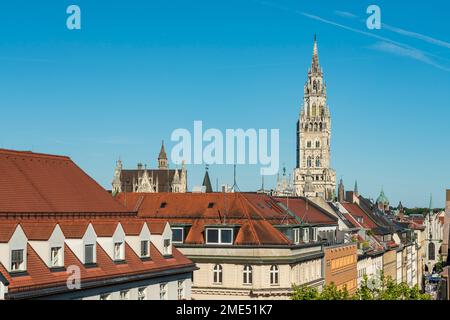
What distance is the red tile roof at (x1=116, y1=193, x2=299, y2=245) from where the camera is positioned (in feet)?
197

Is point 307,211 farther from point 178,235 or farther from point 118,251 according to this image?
point 118,251

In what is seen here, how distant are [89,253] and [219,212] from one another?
79.7ft

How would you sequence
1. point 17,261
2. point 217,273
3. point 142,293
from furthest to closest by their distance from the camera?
point 217,273 < point 142,293 < point 17,261

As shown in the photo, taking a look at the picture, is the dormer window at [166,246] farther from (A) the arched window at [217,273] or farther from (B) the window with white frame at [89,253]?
(A) the arched window at [217,273]

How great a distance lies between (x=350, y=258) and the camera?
83.7 metres

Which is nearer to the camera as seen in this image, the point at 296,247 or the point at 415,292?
the point at 415,292

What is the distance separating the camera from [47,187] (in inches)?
1750

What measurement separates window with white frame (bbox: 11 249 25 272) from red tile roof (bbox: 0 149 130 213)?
4.41 meters

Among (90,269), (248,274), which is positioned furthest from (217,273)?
(90,269)

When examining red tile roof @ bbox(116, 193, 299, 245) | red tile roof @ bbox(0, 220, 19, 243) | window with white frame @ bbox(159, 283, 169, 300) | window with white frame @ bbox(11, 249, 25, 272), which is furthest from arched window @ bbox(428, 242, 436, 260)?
window with white frame @ bbox(11, 249, 25, 272)

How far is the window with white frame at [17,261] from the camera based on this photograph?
33.9m
